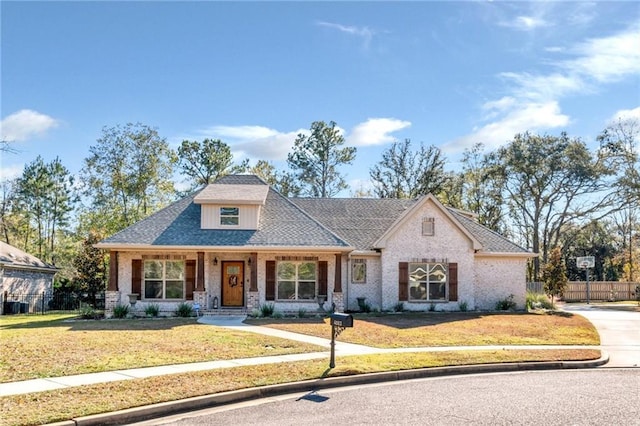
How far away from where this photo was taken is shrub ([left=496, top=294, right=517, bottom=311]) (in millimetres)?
27234

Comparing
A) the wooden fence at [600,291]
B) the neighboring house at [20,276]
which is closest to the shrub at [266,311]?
the neighboring house at [20,276]

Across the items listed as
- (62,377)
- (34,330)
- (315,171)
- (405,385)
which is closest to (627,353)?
(405,385)

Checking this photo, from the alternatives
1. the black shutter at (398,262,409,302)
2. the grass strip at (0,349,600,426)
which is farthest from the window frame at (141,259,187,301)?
the grass strip at (0,349,600,426)

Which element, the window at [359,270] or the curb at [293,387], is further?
the window at [359,270]

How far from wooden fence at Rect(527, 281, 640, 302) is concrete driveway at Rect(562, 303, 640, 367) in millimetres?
12296

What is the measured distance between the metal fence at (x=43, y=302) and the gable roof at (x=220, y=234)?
8.36 meters

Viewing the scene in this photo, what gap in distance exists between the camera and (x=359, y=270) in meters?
26.7

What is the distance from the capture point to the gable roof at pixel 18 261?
1194 inches

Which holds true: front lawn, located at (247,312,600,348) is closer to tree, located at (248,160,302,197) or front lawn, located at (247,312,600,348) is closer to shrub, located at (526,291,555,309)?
shrub, located at (526,291,555,309)

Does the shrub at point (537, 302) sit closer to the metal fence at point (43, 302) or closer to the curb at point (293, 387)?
the curb at point (293, 387)

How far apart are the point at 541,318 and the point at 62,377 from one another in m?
19.1

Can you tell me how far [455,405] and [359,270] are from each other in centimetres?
1724

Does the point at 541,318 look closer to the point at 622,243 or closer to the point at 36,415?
the point at 36,415

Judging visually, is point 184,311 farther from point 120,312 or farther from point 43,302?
point 43,302
